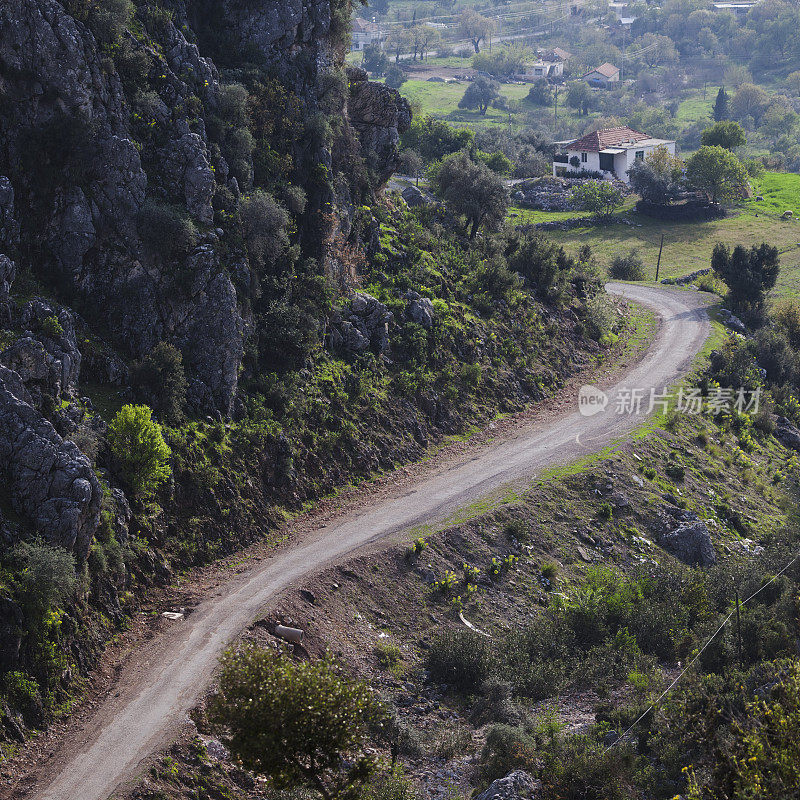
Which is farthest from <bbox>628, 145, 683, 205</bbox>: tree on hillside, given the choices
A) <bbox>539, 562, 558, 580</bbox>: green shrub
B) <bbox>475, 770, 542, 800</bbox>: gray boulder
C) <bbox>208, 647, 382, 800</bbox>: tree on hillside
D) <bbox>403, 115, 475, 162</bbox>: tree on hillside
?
<bbox>208, 647, 382, 800</bbox>: tree on hillside

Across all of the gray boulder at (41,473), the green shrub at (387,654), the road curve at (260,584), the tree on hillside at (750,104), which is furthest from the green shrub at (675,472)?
the tree on hillside at (750,104)

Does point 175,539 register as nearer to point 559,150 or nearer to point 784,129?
point 559,150

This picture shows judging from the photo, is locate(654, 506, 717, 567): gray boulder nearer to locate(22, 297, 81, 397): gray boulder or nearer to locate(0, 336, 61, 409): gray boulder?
locate(22, 297, 81, 397): gray boulder

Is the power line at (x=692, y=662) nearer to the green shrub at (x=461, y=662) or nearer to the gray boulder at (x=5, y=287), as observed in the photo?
the green shrub at (x=461, y=662)

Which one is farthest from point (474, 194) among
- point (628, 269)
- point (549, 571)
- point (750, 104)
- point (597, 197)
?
point (750, 104)

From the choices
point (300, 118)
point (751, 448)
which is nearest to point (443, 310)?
point (300, 118)

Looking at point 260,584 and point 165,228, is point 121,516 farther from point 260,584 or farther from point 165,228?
point 165,228
